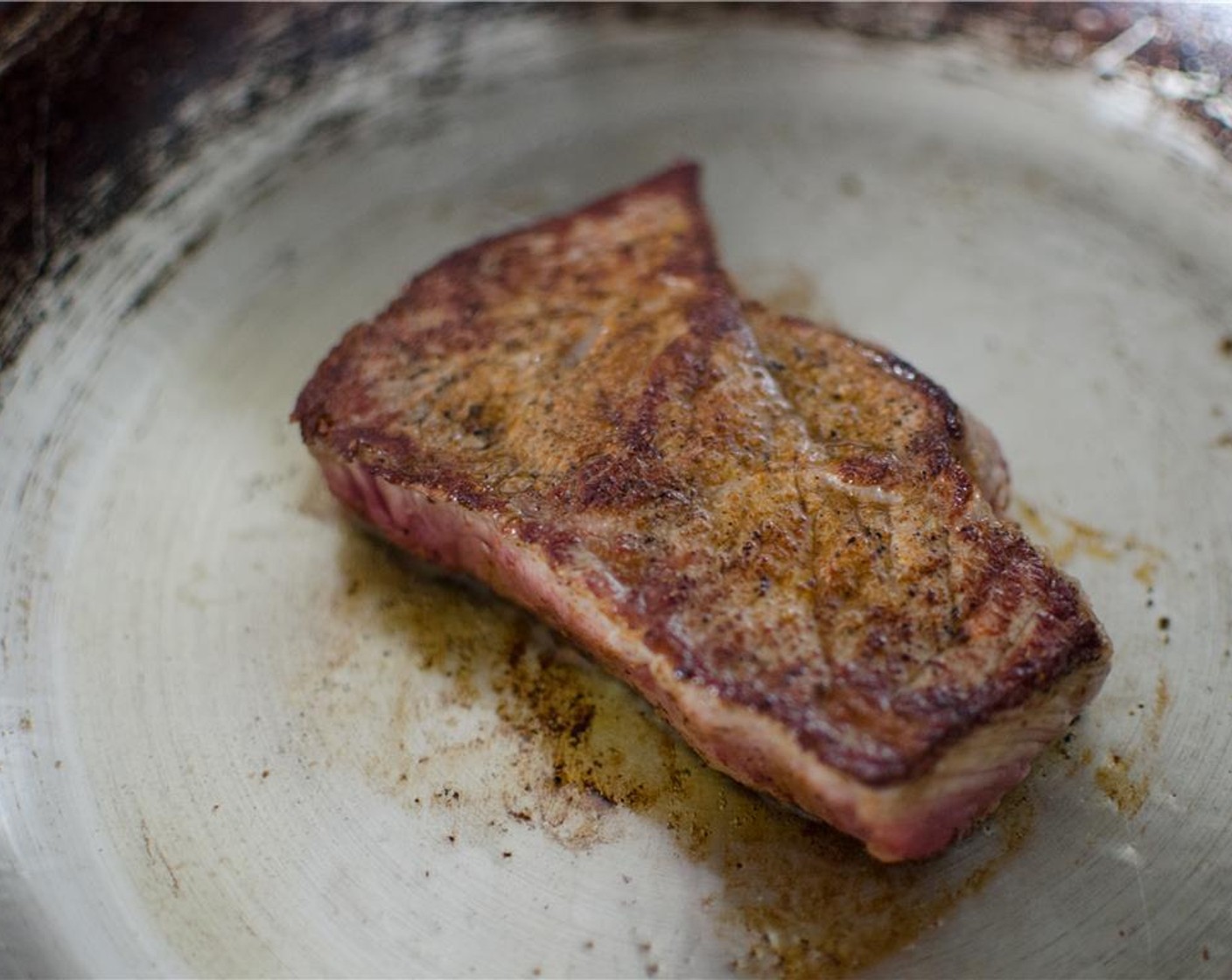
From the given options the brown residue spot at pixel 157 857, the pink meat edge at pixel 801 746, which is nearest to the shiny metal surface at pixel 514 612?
the brown residue spot at pixel 157 857

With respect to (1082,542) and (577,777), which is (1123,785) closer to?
(1082,542)

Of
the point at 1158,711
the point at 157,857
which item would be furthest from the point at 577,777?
the point at 1158,711

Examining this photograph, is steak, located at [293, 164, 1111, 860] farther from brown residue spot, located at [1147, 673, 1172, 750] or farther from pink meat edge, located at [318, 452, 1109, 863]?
brown residue spot, located at [1147, 673, 1172, 750]

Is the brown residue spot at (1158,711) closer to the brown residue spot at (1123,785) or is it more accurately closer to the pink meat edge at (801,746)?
the brown residue spot at (1123,785)

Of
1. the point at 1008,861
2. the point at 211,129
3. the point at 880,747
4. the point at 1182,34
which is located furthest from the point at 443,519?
the point at 1182,34

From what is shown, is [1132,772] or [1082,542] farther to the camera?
[1082,542]

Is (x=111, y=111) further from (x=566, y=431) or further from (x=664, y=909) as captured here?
(x=664, y=909)
